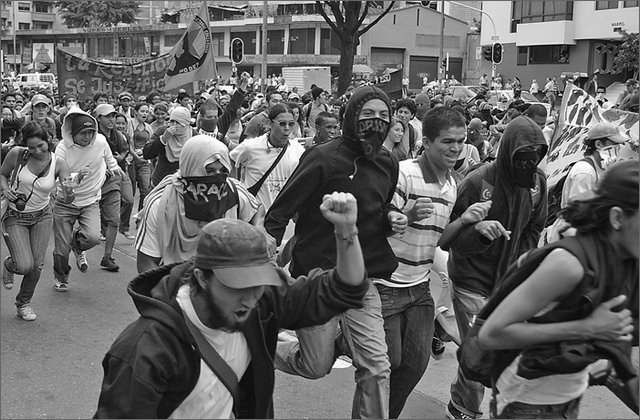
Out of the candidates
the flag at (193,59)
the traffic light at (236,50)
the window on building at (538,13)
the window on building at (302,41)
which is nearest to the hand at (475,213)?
the flag at (193,59)

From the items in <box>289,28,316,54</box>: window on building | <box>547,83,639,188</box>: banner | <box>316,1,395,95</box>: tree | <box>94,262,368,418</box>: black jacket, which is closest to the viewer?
<box>94,262,368,418</box>: black jacket

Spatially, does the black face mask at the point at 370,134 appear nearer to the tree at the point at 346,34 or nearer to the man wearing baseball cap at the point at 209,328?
the man wearing baseball cap at the point at 209,328

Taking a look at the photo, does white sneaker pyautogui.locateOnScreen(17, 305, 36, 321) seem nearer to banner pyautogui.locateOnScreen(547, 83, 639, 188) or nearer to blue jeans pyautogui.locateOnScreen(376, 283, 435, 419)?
blue jeans pyautogui.locateOnScreen(376, 283, 435, 419)

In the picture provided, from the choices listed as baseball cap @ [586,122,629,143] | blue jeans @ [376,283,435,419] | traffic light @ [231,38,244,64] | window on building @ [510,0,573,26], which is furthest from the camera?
window on building @ [510,0,573,26]

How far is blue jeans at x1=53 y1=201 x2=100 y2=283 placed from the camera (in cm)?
802

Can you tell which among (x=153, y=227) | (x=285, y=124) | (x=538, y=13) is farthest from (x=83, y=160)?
(x=538, y=13)

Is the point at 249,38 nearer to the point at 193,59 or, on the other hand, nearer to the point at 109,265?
the point at 193,59

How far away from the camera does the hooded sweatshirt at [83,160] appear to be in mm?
8086

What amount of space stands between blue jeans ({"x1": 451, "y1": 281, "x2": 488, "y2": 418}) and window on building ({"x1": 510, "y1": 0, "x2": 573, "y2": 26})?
43442mm

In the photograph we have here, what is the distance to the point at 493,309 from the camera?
3.04 meters

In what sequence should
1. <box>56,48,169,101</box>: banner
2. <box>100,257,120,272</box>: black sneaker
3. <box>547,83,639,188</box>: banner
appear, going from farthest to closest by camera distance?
<box>56,48,169,101</box>: banner, <box>100,257,120,272</box>: black sneaker, <box>547,83,639,188</box>: banner

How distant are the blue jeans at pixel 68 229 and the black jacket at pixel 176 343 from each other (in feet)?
17.5

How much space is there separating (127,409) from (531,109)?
301 inches

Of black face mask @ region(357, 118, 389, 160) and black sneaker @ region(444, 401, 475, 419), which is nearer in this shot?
black face mask @ region(357, 118, 389, 160)
